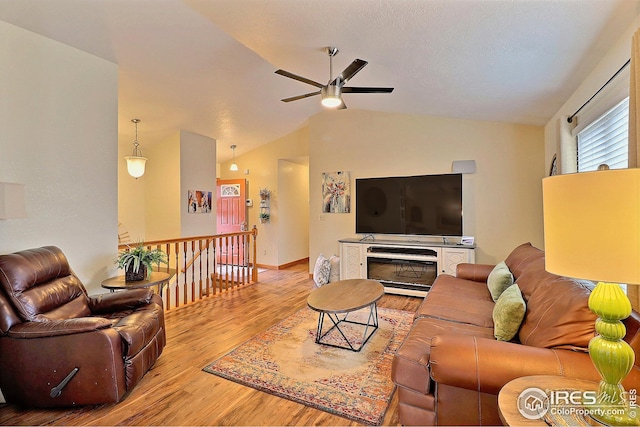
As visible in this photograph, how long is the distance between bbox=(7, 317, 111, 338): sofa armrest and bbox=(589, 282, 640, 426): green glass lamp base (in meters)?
2.64

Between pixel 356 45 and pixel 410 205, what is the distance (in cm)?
272

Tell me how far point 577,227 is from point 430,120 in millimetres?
4050

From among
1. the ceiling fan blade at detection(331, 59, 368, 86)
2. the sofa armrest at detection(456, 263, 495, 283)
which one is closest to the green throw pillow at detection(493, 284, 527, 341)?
the sofa armrest at detection(456, 263, 495, 283)

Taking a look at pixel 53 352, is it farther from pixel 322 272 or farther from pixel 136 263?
pixel 322 272

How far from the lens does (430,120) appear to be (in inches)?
186

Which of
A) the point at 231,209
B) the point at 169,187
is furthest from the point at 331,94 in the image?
the point at 231,209

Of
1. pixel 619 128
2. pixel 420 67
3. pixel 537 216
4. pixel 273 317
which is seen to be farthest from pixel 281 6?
pixel 537 216

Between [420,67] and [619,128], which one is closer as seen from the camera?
[619,128]

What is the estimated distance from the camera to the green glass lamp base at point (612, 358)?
1.06 meters

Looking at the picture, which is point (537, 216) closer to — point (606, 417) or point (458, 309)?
point (458, 309)

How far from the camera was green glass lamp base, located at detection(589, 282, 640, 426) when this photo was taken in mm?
1060

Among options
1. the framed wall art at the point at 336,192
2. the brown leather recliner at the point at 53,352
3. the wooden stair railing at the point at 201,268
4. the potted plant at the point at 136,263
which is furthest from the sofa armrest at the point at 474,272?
the potted plant at the point at 136,263

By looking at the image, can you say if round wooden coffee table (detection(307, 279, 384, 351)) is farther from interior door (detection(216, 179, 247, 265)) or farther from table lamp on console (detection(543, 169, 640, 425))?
interior door (detection(216, 179, 247, 265))

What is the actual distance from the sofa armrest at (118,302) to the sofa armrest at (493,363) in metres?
2.40
